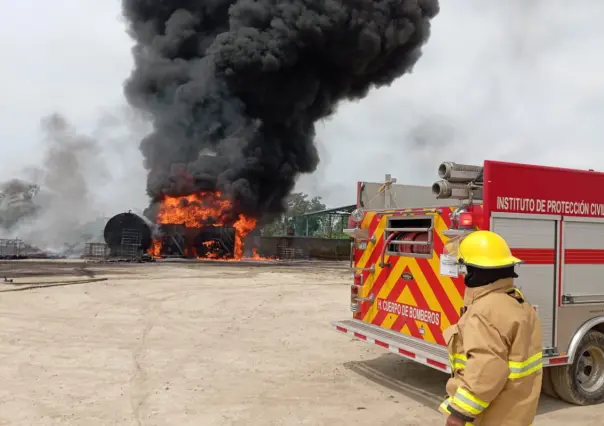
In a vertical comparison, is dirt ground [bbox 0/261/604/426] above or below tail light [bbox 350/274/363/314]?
below

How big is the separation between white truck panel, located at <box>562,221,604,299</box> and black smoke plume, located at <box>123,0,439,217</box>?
26529 millimetres

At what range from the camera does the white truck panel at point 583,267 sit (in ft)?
14.7

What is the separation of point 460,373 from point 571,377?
10.2 feet

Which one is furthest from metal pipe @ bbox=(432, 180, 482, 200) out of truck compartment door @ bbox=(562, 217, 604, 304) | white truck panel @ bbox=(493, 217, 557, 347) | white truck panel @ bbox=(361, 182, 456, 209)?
white truck panel @ bbox=(361, 182, 456, 209)

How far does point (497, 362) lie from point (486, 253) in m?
0.42

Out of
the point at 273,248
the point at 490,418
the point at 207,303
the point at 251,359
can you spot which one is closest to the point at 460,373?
the point at 490,418

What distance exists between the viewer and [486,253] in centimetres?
210

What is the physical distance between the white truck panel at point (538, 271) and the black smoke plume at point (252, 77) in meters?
26.7

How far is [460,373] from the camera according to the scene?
2070 mm

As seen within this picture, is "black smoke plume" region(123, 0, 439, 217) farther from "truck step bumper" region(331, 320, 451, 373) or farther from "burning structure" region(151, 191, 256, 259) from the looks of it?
"truck step bumper" region(331, 320, 451, 373)

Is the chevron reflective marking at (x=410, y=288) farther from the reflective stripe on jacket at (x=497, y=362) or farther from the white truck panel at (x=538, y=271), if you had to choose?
the reflective stripe on jacket at (x=497, y=362)

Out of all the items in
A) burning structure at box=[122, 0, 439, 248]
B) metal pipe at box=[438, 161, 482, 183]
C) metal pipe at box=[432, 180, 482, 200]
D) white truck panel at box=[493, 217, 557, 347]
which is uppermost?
burning structure at box=[122, 0, 439, 248]

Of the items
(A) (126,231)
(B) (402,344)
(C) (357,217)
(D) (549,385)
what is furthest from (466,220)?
(A) (126,231)

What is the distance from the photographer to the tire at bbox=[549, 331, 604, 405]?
4559 mm
